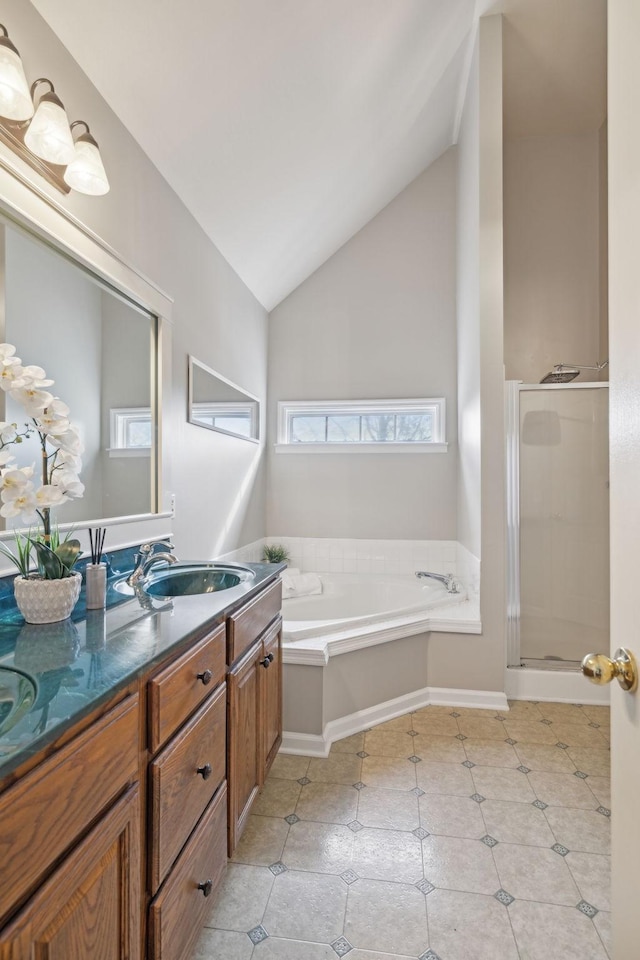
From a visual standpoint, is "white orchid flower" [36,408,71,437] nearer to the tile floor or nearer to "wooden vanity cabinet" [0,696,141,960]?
"wooden vanity cabinet" [0,696,141,960]

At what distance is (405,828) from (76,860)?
1424 millimetres

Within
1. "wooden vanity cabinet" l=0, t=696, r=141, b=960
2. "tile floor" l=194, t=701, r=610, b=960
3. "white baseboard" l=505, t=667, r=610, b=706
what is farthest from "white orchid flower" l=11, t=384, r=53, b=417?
"white baseboard" l=505, t=667, r=610, b=706

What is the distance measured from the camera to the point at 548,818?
1862 millimetres

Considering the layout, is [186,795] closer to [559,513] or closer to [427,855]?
[427,855]

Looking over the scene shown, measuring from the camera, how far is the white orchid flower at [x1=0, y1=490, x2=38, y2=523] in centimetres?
114

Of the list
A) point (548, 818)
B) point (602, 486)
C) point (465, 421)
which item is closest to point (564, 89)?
point (465, 421)

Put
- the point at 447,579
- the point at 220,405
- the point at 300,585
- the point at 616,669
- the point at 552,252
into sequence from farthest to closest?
1. the point at 552,252
2. the point at 300,585
3. the point at 447,579
4. the point at 220,405
5. the point at 616,669

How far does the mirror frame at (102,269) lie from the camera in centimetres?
129

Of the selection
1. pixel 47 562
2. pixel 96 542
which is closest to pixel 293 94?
pixel 96 542

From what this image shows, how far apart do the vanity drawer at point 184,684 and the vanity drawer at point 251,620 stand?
6 cm

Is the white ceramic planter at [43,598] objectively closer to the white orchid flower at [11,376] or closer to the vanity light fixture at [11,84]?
the white orchid flower at [11,376]

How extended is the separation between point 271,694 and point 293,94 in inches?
100

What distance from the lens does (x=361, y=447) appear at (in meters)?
3.92

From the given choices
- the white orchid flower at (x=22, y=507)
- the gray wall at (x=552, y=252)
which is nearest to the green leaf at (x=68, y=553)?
the white orchid flower at (x=22, y=507)
